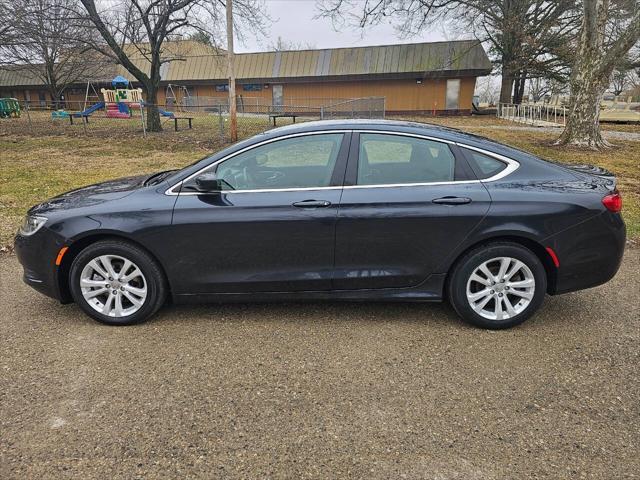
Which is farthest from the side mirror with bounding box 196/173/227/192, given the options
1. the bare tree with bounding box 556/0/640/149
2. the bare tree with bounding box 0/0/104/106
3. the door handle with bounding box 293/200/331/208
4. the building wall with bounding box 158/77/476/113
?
the building wall with bounding box 158/77/476/113

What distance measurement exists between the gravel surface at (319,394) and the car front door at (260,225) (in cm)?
40

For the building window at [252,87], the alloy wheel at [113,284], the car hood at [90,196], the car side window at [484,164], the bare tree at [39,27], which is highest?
the bare tree at [39,27]

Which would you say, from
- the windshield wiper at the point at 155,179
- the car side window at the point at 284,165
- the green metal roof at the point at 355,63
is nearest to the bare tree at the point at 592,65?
the car side window at the point at 284,165

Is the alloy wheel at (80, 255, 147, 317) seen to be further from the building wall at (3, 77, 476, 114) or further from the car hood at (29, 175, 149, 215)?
the building wall at (3, 77, 476, 114)

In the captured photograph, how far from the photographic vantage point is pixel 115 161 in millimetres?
12656

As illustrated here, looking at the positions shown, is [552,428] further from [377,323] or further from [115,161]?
[115,161]

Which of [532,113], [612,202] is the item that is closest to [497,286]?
[612,202]

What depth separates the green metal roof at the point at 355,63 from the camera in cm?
3011

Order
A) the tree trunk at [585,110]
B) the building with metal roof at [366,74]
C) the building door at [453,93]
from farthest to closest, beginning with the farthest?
the building door at [453,93]
the building with metal roof at [366,74]
the tree trunk at [585,110]

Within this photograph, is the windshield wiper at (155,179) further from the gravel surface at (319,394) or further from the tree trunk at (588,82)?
the tree trunk at (588,82)

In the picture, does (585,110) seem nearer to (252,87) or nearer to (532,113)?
(532,113)

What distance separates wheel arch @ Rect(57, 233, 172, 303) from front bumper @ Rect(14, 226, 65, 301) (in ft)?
0.11

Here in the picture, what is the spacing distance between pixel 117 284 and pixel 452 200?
2636 mm

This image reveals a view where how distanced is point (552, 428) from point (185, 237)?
269 cm
